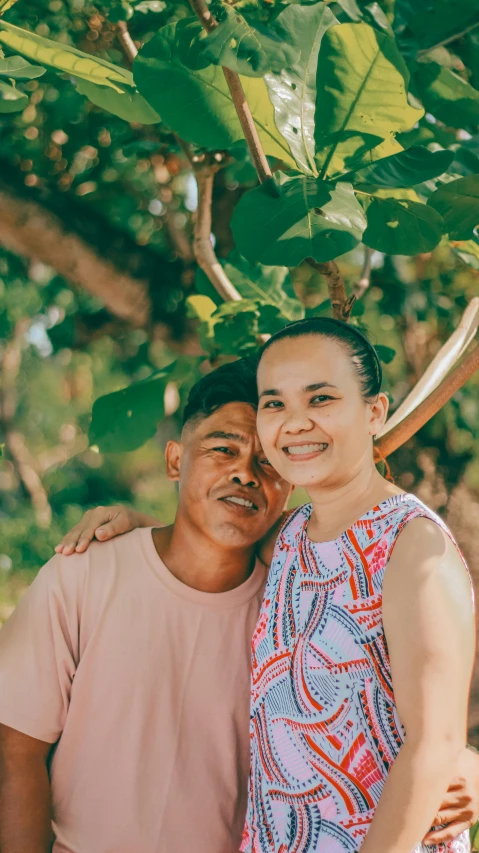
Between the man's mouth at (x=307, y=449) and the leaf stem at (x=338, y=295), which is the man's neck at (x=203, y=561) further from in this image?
the leaf stem at (x=338, y=295)

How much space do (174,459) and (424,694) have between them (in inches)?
42.9

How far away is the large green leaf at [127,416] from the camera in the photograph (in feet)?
8.86

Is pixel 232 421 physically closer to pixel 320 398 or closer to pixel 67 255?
pixel 320 398

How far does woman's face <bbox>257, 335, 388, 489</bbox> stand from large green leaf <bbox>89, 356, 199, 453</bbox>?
85cm

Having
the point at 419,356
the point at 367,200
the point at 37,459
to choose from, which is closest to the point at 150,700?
the point at 367,200

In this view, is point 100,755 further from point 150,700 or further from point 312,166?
point 312,166

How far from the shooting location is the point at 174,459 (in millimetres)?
2406

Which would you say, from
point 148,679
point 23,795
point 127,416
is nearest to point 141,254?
point 127,416

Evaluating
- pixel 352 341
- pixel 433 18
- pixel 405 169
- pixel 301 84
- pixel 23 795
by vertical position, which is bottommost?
pixel 23 795

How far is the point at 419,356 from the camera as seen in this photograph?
12.6 feet

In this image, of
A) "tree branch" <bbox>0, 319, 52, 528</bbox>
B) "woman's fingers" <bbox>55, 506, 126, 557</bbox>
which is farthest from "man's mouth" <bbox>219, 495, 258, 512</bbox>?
"tree branch" <bbox>0, 319, 52, 528</bbox>

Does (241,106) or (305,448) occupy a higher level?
(241,106)

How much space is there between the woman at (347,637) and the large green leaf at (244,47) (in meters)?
0.54

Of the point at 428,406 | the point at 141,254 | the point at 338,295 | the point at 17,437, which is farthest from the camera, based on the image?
the point at 17,437
